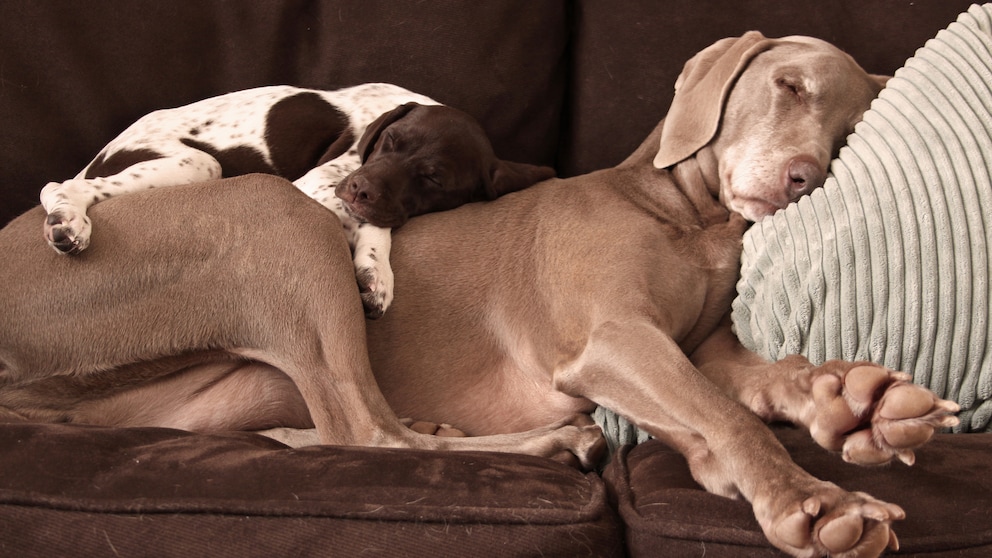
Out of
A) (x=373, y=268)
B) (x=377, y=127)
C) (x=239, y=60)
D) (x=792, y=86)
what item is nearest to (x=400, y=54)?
(x=377, y=127)

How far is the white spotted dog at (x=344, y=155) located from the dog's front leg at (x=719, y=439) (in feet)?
2.05

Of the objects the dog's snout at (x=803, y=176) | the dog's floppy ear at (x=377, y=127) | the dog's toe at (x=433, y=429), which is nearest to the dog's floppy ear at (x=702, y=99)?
the dog's snout at (x=803, y=176)

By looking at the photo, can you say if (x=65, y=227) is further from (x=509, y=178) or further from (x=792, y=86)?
(x=792, y=86)

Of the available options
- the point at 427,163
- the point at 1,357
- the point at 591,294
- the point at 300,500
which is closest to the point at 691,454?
the point at 591,294

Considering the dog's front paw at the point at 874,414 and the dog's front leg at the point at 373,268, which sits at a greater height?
the dog's front paw at the point at 874,414

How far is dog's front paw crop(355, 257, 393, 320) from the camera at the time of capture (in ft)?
7.24

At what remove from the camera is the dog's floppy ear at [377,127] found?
265cm

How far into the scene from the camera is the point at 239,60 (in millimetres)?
2934

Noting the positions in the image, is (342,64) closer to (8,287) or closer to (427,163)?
(427,163)

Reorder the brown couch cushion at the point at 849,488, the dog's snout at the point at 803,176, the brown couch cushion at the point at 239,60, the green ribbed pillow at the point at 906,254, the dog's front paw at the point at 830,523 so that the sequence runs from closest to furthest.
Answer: the dog's front paw at the point at 830,523, the brown couch cushion at the point at 849,488, the green ribbed pillow at the point at 906,254, the dog's snout at the point at 803,176, the brown couch cushion at the point at 239,60

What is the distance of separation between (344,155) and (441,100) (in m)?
0.45

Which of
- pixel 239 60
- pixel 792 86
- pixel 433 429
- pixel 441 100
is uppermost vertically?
pixel 792 86

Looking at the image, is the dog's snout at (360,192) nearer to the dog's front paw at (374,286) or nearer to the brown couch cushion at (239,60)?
the dog's front paw at (374,286)

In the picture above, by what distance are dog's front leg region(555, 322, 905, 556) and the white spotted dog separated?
24.6 inches
